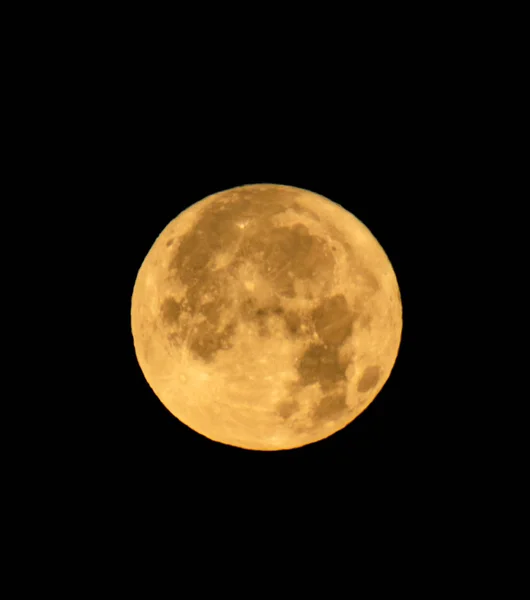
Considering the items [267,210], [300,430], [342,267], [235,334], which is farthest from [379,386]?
[267,210]

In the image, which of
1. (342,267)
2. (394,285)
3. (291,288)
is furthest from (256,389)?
(394,285)

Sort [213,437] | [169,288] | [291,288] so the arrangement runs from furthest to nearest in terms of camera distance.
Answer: [213,437] → [169,288] → [291,288]

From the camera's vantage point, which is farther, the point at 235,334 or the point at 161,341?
the point at 161,341

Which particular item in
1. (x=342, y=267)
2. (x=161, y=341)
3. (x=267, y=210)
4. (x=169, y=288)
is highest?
(x=267, y=210)

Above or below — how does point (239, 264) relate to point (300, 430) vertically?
above

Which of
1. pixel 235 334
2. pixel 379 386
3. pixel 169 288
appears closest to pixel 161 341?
pixel 169 288

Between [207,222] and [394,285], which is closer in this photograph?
[207,222]

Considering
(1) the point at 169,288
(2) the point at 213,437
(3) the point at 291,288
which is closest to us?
(3) the point at 291,288

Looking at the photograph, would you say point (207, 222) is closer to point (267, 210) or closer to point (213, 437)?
point (267, 210)

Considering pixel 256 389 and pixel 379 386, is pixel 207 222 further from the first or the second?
pixel 379 386

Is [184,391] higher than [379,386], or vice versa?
[379,386]
